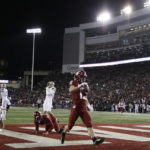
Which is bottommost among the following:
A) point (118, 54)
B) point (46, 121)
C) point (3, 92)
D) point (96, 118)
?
point (96, 118)

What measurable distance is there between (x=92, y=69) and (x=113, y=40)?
730 centimetres

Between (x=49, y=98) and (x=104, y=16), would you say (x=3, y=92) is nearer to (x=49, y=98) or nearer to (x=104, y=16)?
(x=49, y=98)

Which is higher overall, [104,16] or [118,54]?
[104,16]

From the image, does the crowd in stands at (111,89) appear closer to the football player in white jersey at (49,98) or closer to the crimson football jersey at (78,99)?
the football player in white jersey at (49,98)

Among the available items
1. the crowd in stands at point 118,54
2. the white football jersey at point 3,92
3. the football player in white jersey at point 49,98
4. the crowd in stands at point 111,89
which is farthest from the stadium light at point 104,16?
the football player in white jersey at point 49,98

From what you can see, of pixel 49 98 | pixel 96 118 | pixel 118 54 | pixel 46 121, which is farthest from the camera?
pixel 118 54

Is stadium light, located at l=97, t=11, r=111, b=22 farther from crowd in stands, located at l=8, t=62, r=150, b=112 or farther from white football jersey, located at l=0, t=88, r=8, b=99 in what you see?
white football jersey, located at l=0, t=88, r=8, b=99

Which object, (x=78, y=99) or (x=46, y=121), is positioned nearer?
(x=78, y=99)

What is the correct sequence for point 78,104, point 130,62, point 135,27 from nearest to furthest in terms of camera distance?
point 78,104, point 130,62, point 135,27

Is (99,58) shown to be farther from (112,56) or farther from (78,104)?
(78,104)

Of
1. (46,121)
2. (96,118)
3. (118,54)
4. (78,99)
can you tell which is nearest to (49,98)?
(46,121)

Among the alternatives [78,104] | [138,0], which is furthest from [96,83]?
[78,104]

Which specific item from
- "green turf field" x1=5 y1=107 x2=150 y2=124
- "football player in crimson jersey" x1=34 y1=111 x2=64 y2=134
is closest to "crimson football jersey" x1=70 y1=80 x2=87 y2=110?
"football player in crimson jersey" x1=34 y1=111 x2=64 y2=134

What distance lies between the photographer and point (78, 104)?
7.10m
